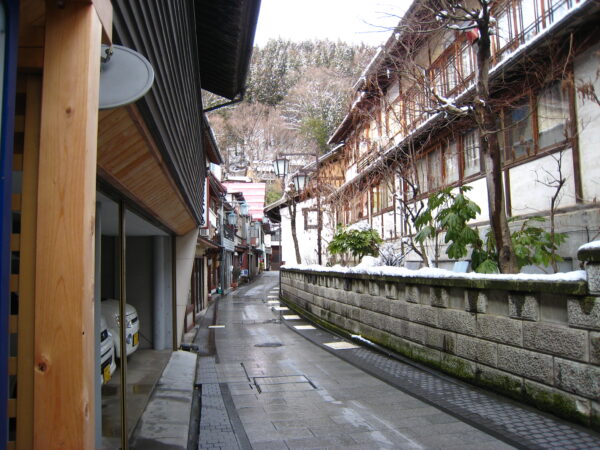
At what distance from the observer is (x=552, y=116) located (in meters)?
9.72

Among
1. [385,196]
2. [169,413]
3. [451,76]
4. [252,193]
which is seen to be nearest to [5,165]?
[169,413]

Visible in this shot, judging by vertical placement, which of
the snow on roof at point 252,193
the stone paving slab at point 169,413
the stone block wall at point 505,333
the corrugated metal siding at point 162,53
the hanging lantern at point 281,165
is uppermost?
the snow on roof at point 252,193

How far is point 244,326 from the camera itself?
1534 cm

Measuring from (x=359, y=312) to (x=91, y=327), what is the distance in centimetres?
1018

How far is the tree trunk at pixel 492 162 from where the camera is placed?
24.1ft

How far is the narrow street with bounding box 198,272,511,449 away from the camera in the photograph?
4.98 metres

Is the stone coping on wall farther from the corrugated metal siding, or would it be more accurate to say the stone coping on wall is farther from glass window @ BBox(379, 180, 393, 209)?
glass window @ BBox(379, 180, 393, 209)

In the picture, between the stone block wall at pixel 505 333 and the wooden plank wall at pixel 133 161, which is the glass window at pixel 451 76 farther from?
the wooden plank wall at pixel 133 161

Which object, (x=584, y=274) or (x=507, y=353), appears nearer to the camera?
(x=584, y=274)

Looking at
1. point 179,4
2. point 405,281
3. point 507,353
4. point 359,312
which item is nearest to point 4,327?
point 179,4

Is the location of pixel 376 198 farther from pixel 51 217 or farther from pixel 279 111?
pixel 279 111

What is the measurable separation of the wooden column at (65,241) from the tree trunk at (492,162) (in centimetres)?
653

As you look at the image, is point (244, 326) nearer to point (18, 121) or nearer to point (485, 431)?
point (485, 431)

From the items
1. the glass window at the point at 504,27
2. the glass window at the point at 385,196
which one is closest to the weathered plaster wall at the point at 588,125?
the glass window at the point at 504,27
